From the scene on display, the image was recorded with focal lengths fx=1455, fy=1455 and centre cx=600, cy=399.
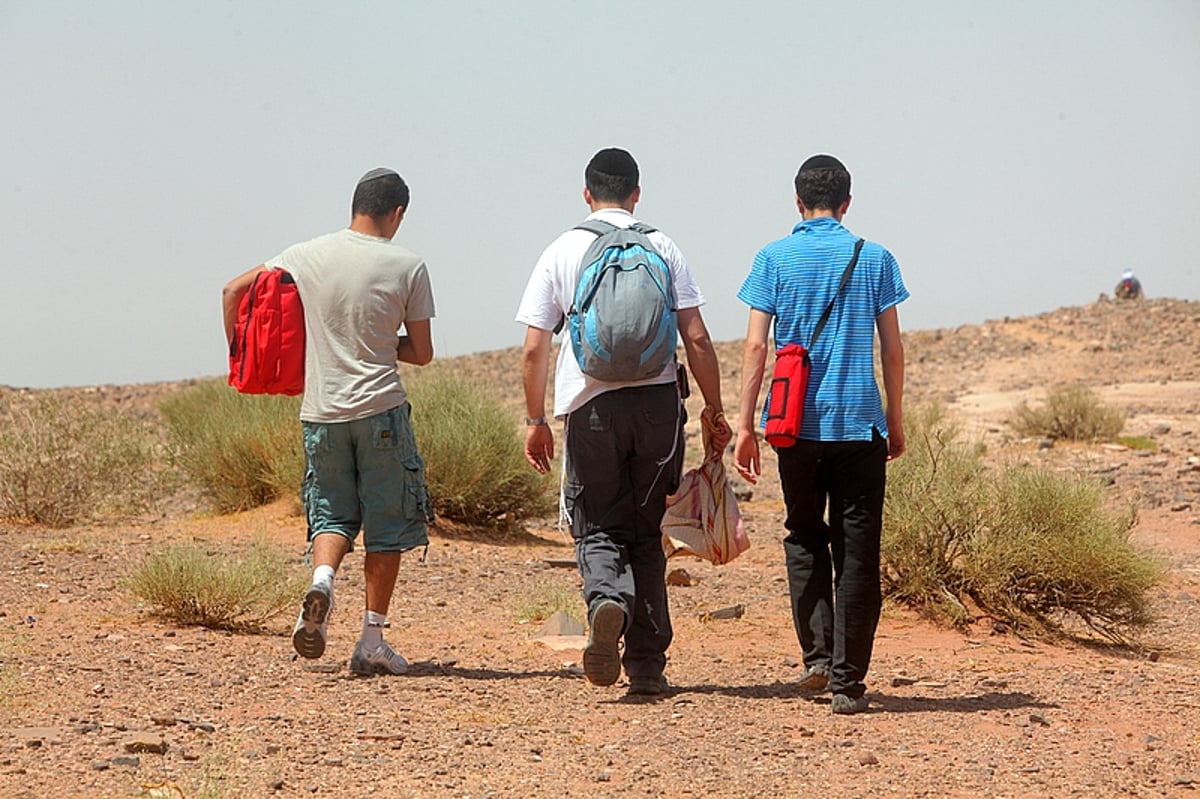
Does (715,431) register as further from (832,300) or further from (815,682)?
(815,682)

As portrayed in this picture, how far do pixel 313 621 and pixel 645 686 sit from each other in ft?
4.44

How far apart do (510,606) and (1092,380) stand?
23.5m

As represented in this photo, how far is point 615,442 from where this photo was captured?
5.62 m

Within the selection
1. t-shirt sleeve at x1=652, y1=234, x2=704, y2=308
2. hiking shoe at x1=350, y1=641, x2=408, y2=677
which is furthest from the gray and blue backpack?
hiking shoe at x1=350, y1=641, x2=408, y2=677

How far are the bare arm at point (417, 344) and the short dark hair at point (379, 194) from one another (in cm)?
48

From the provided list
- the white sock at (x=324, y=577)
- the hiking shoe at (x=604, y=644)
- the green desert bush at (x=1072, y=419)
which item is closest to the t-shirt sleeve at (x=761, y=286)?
the hiking shoe at (x=604, y=644)

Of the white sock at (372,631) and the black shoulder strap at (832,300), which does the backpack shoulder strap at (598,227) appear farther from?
the white sock at (372,631)

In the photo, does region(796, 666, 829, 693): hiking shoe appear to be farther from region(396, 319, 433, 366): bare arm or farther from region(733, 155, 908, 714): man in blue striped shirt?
region(396, 319, 433, 366): bare arm

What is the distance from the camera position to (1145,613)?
8414mm

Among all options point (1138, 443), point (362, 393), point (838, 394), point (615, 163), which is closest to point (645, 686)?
point (838, 394)

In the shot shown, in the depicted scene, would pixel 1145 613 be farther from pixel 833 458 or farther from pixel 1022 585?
pixel 833 458

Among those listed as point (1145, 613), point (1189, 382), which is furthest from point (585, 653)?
point (1189, 382)

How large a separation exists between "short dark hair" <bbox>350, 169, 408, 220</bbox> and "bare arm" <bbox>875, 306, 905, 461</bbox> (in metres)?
2.04

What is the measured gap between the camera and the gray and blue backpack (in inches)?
211
